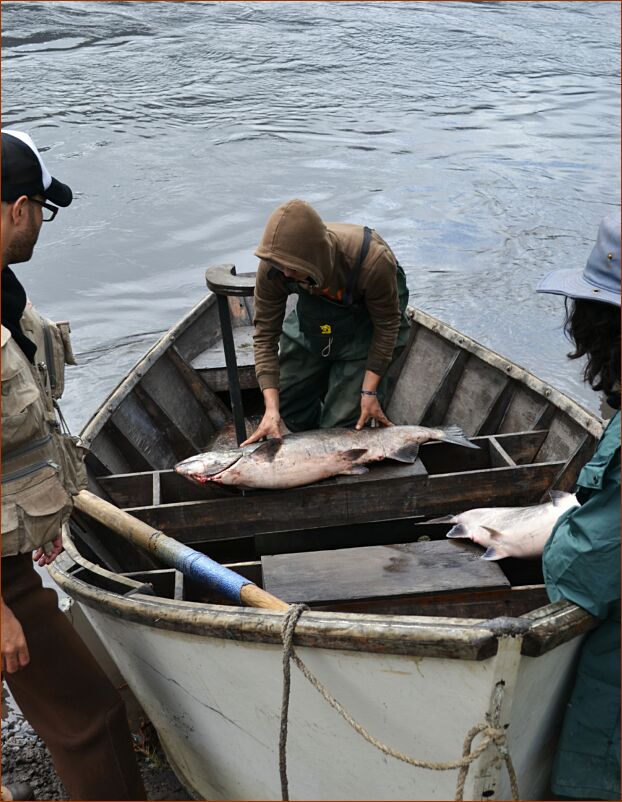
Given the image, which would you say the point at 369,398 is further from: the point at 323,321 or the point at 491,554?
the point at 491,554

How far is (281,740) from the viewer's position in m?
3.35

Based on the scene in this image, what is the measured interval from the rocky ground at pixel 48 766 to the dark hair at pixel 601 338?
3.21 metres

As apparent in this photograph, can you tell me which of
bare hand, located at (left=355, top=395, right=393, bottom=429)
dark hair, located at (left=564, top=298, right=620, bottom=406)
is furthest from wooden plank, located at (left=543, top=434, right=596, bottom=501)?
dark hair, located at (left=564, top=298, right=620, bottom=406)

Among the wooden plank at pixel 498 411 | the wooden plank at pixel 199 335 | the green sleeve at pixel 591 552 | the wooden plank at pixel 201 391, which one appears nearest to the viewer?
the green sleeve at pixel 591 552

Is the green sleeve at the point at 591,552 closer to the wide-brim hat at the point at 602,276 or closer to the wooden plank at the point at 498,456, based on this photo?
the wide-brim hat at the point at 602,276

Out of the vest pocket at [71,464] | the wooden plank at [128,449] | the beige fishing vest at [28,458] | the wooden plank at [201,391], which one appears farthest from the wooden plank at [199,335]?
the beige fishing vest at [28,458]

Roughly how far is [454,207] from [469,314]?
5.04 metres

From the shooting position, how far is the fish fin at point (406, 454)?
4.71m

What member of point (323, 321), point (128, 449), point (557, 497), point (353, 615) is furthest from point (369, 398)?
point (353, 615)

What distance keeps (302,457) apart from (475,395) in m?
1.88

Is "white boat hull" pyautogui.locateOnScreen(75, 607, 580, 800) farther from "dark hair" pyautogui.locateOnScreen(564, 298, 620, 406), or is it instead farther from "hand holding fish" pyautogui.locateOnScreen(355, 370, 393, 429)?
"hand holding fish" pyautogui.locateOnScreen(355, 370, 393, 429)

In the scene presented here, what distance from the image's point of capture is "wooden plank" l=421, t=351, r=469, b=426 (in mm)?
6141

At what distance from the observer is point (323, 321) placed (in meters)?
4.92

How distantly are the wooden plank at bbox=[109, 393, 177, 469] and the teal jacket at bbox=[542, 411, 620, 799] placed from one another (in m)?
3.23
